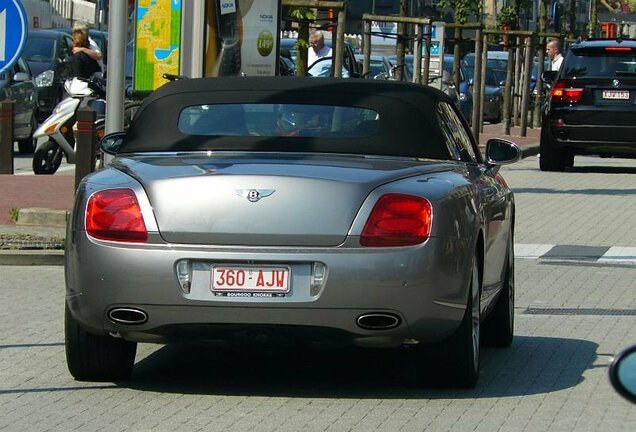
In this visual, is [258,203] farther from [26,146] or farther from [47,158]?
[26,146]

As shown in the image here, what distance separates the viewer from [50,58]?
109 ft

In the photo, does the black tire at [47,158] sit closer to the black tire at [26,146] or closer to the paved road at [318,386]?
the black tire at [26,146]

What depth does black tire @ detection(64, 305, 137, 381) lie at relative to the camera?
286 inches

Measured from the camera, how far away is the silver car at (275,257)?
22.0 ft

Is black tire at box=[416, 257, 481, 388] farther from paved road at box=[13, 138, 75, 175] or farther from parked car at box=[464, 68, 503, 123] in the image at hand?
parked car at box=[464, 68, 503, 123]

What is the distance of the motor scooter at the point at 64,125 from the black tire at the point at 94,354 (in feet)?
37.3

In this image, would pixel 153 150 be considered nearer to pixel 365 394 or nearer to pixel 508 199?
pixel 365 394

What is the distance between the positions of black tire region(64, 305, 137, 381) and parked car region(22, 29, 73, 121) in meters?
24.3

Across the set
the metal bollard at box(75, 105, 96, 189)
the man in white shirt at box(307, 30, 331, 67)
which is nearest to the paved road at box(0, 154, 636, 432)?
the metal bollard at box(75, 105, 96, 189)

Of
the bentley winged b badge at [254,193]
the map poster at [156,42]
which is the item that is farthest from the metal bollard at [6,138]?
the bentley winged b badge at [254,193]

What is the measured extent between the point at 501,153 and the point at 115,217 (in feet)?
8.16

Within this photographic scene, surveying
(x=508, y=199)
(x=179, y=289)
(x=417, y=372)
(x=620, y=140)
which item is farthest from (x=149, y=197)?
(x=620, y=140)

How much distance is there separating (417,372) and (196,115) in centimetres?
164

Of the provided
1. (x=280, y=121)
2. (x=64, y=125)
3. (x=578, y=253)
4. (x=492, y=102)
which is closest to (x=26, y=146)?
(x=64, y=125)
